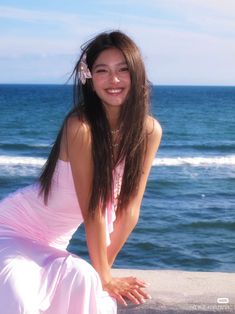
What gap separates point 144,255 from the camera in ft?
29.9

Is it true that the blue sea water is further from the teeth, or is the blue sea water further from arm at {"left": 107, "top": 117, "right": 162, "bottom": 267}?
the teeth

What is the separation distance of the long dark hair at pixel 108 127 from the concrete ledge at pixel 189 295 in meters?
0.43

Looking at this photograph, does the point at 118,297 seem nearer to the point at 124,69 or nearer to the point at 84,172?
the point at 84,172

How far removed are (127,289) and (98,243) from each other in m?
0.24

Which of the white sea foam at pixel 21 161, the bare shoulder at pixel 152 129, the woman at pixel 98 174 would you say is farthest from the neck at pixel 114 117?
the white sea foam at pixel 21 161

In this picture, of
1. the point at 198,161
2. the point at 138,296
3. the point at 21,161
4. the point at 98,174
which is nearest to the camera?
the point at 138,296

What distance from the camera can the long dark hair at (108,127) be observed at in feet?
9.40

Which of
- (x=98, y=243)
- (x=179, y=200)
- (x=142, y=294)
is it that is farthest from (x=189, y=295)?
(x=179, y=200)

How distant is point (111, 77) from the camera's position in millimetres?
2934

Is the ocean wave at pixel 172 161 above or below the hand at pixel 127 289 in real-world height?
below

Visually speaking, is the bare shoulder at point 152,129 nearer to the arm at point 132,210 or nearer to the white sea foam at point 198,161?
the arm at point 132,210

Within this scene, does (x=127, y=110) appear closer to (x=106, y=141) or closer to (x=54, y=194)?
(x=106, y=141)

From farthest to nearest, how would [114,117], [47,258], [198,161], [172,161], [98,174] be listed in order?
[198,161]
[172,161]
[114,117]
[98,174]
[47,258]

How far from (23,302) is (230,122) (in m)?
42.7
